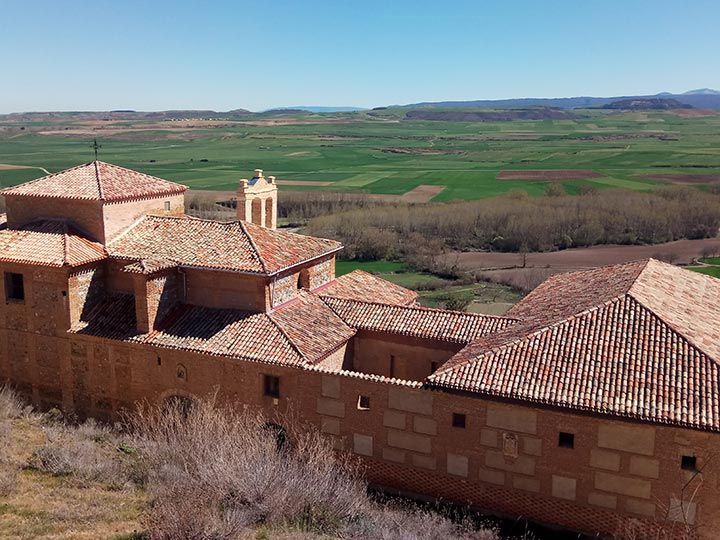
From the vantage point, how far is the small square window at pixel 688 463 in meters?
12.2

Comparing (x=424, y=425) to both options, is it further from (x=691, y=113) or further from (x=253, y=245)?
(x=691, y=113)

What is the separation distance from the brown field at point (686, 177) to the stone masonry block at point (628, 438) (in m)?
67.8

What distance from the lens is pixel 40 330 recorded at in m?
17.8

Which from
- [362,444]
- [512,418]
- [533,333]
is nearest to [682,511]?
[512,418]

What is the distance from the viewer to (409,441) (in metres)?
14.3

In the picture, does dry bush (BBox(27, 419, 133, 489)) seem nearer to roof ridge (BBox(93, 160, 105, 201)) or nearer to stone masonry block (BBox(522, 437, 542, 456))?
roof ridge (BBox(93, 160, 105, 201))

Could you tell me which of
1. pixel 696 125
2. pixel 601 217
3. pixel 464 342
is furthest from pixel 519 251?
pixel 696 125

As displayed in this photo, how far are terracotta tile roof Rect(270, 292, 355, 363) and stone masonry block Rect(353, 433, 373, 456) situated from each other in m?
1.96

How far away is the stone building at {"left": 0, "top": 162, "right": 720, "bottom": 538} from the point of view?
1271 cm

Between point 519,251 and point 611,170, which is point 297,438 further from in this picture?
point 611,170

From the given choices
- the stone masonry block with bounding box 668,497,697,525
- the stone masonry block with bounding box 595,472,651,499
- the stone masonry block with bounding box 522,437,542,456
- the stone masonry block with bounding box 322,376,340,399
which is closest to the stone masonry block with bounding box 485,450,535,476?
the stone masonry block with bounding box 522,437,542,456

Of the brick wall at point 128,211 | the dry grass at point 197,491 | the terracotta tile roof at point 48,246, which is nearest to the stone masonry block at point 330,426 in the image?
the dry grass at point 197,491

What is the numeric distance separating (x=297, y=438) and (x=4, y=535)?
20.2 feet

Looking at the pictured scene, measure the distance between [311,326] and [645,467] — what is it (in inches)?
321
